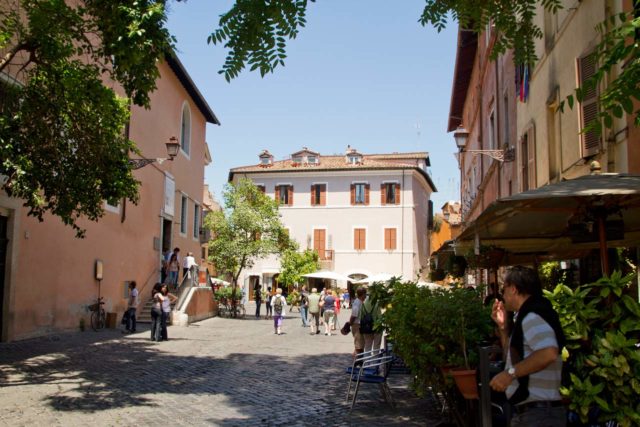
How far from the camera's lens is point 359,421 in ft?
24.3

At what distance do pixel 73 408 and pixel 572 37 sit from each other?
34.8 ft

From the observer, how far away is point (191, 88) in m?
28.8

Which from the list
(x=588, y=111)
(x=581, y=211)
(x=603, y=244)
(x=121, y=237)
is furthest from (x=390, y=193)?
(x=603, y=244)

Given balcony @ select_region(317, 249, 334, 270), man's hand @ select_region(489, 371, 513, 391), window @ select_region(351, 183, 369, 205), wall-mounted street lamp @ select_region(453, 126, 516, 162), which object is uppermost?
window @ select_region(351, 183, 369, 205)

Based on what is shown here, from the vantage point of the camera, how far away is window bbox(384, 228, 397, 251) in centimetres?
4962

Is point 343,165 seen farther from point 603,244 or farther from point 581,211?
point 603,244

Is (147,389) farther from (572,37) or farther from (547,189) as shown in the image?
(572,37)

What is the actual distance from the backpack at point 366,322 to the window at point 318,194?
4057 centimetres

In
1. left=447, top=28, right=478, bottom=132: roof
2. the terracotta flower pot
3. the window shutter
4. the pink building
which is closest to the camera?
the terracotta flower pot

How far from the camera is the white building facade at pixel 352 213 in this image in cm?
4972

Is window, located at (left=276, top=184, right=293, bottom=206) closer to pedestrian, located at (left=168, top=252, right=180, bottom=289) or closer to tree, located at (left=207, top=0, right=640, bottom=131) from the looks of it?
pedestrian, located at (left=168, top=252, right=180, bottom=289)

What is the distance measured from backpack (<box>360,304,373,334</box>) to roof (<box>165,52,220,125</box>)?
15202 millimetres

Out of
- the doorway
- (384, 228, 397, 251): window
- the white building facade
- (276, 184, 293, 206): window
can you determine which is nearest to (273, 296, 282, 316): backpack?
the doorway

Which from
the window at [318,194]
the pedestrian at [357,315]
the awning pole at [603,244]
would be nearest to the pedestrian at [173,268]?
the pedestrian at [357,315]
